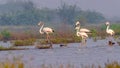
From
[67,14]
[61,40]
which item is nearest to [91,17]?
[67,14]

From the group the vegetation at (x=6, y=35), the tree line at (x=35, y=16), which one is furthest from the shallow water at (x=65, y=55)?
the tree line at (x=35, y=16)

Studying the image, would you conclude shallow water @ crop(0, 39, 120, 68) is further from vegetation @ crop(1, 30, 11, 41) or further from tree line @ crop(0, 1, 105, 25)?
tree line @ crop(0, 1, 105, 25)

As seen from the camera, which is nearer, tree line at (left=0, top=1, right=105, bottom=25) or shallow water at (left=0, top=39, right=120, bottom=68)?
shallow water at (left=0, top=39, right=120, bottom=68)

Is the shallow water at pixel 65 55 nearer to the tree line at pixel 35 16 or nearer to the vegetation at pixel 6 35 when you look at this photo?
the vegetation at pixel 6 35

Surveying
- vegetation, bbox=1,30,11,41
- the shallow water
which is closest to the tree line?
vegetation, bbox=1,30,11,41

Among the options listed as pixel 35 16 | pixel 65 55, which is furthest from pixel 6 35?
pixel 35 16

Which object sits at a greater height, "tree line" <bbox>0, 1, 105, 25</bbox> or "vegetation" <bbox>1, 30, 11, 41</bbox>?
"tree line" <bbox>0, 1, 105, 25</bbox>

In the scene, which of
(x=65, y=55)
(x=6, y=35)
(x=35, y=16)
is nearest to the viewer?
(x=65, y=55)

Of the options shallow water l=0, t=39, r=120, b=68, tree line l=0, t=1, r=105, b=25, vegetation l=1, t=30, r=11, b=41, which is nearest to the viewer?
shallow water l=0, t=39, r=120, b=68

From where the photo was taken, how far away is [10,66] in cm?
1285

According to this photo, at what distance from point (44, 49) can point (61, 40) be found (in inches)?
282

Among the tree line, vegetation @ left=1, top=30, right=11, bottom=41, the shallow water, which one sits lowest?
the shallow water

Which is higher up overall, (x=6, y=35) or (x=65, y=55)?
(x=6, y=35)

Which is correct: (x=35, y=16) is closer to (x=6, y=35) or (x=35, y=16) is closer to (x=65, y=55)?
(x=6, y=35)
